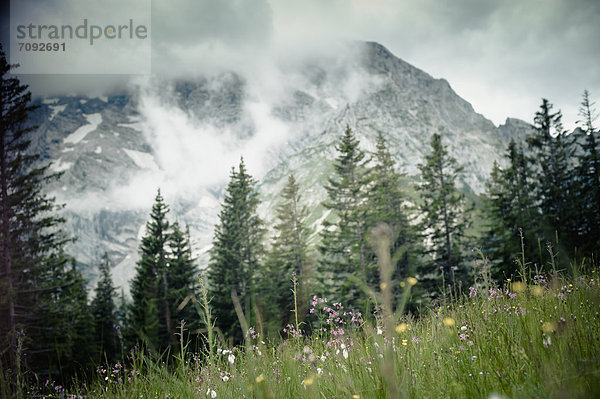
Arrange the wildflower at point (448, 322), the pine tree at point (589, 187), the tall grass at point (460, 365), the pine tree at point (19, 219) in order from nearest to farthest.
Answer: the tall grass at point (460, 365)
the wildflower at point (448, 322)
the pine tree at point (19, 219)
the pine tree at point (589, 187)

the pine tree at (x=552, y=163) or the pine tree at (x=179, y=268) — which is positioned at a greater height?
the pine tree at (x=552, y=163)

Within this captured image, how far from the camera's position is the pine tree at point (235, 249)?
2736 centimetres

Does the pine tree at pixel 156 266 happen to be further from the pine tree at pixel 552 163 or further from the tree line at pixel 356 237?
the pine tree at pixel 552 163

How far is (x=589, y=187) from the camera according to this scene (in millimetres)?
25219

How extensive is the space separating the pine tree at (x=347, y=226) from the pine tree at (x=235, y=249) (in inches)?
281

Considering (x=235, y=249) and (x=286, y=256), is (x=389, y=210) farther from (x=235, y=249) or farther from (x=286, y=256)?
(x=235, y=249)

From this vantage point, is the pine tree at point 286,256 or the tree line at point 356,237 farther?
the pine tree at point 286,256

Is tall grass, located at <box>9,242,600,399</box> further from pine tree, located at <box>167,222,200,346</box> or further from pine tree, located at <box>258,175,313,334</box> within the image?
pine tree, located at <box>167,222,200,346</box>

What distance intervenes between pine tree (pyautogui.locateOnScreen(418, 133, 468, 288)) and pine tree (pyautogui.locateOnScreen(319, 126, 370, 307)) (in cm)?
623

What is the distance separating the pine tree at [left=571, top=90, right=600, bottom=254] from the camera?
78.2 feet

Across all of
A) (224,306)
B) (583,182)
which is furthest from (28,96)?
(583,182)

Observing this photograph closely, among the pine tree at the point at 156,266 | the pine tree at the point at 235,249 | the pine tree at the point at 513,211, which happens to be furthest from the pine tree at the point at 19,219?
the pine tree at the point at 513,211

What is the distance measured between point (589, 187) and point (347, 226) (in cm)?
2065

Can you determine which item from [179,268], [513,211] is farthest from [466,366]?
[513,211]
